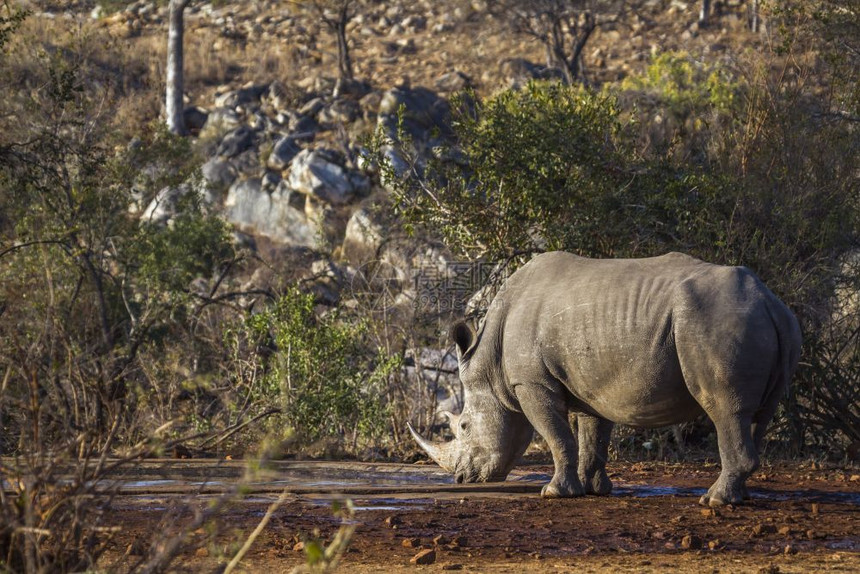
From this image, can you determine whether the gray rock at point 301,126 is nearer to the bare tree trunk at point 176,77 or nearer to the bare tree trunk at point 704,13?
the bare tree trunk at point 176,77

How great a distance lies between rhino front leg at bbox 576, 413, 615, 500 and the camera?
945cm

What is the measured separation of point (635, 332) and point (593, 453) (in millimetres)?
1355

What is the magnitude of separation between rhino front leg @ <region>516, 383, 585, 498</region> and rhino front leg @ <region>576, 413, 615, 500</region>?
0.25 metres

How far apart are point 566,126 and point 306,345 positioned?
3.73m

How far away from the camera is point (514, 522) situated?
26.4ft

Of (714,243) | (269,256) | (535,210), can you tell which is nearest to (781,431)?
(714,243)

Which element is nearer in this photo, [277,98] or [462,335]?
[462,335]

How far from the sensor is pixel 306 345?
1339cm

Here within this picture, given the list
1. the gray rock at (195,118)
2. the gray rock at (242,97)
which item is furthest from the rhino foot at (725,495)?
the gray rock at (195,118)

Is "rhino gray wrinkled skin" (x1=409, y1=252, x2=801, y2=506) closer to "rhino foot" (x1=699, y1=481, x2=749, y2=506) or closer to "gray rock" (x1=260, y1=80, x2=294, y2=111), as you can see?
"rhino foot" (x1=699, y1=481, x2=749, y2=506)

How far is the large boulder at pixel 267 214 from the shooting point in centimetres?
2905

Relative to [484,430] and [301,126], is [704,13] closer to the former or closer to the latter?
[301,126]

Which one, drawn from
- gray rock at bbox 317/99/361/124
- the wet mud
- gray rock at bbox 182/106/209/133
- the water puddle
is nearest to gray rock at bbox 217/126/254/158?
gray rock at bbox 317/99/361/124

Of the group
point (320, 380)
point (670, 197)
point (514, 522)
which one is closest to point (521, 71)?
point (320, 380)
